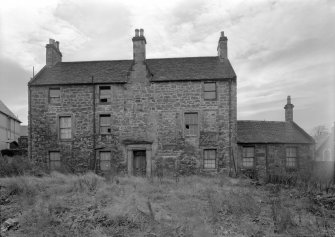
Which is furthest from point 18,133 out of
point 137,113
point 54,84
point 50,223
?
point 50,223

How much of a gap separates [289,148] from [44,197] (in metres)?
17.7

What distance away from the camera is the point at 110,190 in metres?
11.6

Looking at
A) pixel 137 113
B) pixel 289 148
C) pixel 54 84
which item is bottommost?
pixel 289 148

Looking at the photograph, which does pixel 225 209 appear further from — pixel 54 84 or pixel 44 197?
pixel 54 84

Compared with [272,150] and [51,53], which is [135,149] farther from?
[272,150]

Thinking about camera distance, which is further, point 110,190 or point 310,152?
point 310,152

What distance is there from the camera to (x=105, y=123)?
20.1m

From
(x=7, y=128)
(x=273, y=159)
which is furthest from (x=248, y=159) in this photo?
(x=7, y=128)

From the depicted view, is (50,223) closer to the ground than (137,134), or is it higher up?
closer to the ground

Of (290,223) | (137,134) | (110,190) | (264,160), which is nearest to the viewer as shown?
(290,223)

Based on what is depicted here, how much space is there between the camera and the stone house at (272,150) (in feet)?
68.8

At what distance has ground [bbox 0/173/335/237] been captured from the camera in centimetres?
818

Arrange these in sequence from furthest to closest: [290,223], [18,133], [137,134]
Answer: [18,133] < [137,134] < [290,223]

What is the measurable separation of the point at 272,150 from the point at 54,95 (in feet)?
53.6
